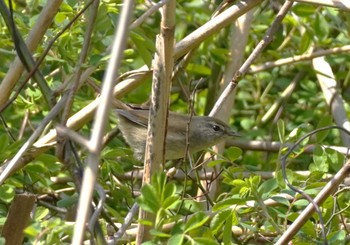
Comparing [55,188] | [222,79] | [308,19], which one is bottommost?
[55,188]

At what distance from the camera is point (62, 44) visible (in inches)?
124

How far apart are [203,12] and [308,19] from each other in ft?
1.92

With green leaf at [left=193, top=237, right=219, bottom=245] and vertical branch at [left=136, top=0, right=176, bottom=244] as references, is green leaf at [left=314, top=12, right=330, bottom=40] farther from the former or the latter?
green leaf at [left=193, top=237, right=219, bottom=245]

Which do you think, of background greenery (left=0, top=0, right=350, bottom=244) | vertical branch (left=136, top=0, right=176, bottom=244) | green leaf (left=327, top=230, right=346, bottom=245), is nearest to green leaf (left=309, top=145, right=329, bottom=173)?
background greenery (left=0, top=0, right=350, bottom=244)

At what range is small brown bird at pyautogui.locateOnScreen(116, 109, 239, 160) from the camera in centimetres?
439

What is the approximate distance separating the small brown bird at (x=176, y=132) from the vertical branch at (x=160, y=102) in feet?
5.72

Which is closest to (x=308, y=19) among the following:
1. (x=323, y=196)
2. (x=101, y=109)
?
(x=323, y=196)

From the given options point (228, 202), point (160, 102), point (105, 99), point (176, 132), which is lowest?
point (176, 132)

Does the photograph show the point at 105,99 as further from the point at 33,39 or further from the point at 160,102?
the point at 33,39

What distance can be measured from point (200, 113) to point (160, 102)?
260cm

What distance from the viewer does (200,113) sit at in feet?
16.6

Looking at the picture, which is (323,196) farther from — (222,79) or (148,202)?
(222,79)

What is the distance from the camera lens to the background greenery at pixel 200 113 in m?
2.55

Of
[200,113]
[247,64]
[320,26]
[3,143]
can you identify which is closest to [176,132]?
[200,113]
